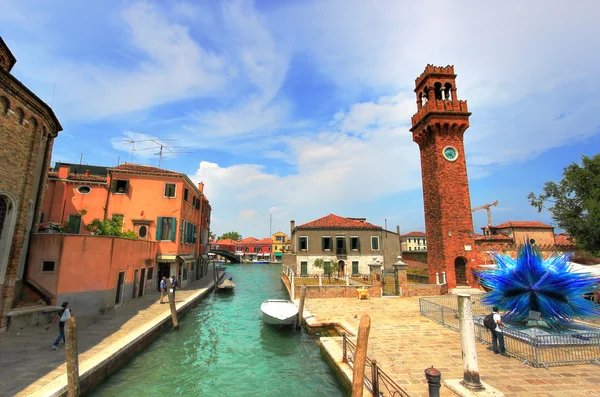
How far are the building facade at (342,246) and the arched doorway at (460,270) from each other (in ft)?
42.1

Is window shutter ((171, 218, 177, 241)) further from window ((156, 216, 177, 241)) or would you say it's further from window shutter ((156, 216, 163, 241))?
window shutter ((156, 216, 163, 241))

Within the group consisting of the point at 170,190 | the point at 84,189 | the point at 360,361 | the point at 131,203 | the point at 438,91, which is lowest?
the point at 360,361

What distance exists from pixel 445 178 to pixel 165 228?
2191 centimetres

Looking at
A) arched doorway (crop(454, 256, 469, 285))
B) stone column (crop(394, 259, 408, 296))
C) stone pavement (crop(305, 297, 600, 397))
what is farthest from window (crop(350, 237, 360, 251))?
stone pavement (crop(305, 297, 600, 397))

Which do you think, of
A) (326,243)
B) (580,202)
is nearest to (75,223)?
(326,243)

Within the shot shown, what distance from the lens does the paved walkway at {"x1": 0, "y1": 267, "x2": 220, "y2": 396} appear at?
7074 mm

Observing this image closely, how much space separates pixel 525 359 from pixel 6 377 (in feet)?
43.5

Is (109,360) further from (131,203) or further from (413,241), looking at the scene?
(413,241)

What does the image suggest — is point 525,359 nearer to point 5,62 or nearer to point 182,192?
point 182,192

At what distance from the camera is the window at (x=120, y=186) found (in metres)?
21.9

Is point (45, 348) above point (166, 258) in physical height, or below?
below

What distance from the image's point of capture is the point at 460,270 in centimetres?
2308

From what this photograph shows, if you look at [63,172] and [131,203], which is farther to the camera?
[131,203]

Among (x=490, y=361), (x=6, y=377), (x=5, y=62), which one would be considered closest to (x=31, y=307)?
(x=6, y=377)
